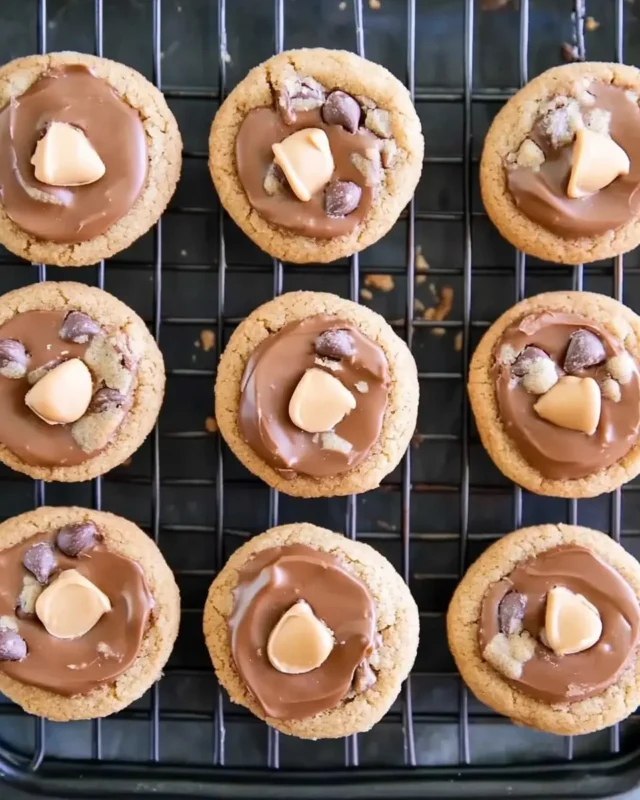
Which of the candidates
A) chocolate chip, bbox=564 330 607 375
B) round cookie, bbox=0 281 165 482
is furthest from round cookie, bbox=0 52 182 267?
chocolate chip, bbox=564 330 607 375

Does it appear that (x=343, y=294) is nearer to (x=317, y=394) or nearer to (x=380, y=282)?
(x=380, y=282)

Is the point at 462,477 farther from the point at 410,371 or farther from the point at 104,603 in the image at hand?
the point at 104,603

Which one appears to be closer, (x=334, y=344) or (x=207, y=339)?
(x=334, y=344)

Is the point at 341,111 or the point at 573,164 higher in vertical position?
the point at 341,111

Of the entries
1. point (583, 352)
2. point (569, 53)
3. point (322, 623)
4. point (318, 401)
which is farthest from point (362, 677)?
point (569, 53)

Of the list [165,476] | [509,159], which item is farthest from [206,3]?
[165,476]

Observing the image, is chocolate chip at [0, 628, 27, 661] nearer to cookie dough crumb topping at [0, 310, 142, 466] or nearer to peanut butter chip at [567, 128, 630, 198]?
cookie dough crumb topping at [0, 310, 142, 466]
